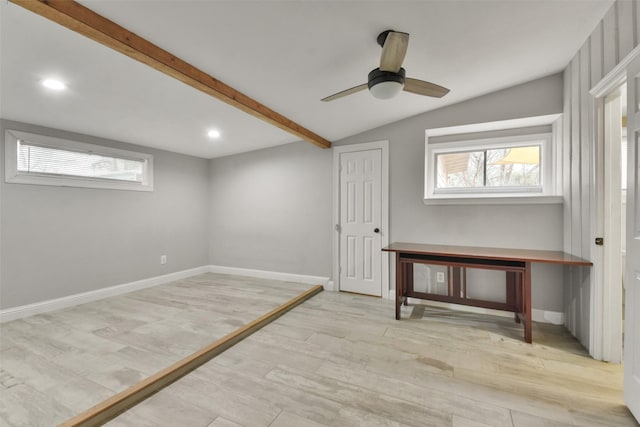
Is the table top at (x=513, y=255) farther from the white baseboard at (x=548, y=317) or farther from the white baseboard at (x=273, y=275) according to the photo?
the white baseboard at (x=273, y=275)

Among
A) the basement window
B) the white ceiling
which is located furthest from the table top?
the white ceiling

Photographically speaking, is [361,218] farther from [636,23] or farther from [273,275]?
[636,23]

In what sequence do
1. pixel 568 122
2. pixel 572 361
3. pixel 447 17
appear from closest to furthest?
pixel 447 17 < pixel 572 361 < pixel 568 122

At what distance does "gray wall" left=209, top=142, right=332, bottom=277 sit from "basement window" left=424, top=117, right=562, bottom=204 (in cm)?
150

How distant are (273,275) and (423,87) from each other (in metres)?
3.56

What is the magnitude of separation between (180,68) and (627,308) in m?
3.26

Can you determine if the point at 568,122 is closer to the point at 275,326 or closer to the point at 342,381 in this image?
the point at 342,381

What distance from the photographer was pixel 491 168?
324 cm

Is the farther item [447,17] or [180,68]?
[180,68]

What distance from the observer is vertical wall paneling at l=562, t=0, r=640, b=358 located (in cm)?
182

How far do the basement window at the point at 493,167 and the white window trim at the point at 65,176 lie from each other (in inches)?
162

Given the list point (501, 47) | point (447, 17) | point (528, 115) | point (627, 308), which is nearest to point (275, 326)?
point (627, 308)

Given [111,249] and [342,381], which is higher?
[111,249]

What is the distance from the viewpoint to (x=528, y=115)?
9.37ft
